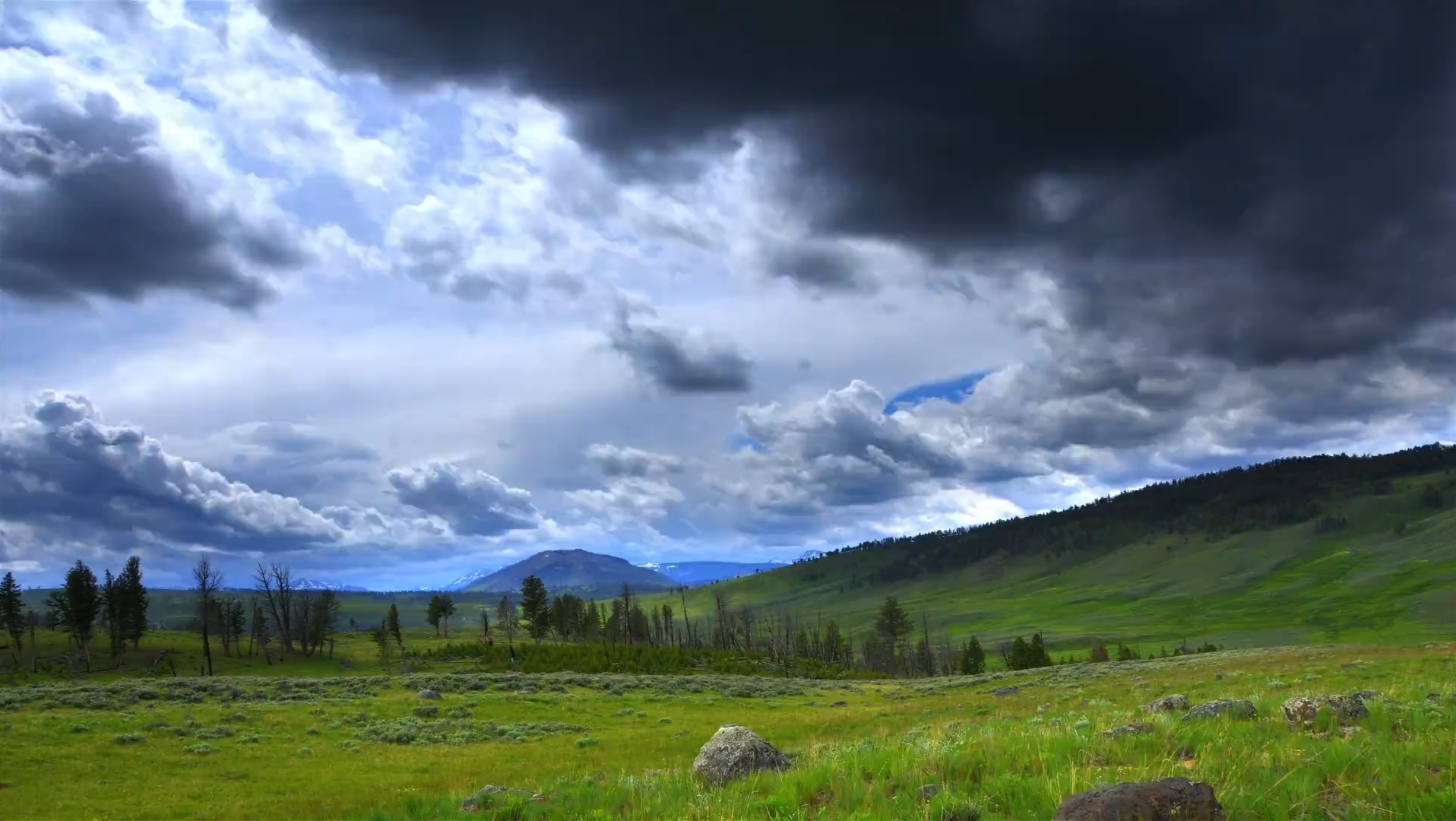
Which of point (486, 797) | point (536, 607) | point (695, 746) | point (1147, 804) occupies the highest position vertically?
point (1147, 804)

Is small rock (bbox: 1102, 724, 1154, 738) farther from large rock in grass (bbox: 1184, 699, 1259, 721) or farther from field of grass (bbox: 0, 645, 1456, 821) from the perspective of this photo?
large rock in grass (bbox: 1184, 699, 1259, 721)

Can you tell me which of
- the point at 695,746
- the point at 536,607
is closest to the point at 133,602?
the point at 536,607

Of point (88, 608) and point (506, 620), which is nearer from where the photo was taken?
point (88, 608)

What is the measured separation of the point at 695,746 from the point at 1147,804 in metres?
27.9

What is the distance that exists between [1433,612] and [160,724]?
869 ft

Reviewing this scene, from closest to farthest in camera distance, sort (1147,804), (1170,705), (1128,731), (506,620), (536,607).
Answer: (1147,804)
(1128,731)
(1170,705)
(536,607)
(506,620)

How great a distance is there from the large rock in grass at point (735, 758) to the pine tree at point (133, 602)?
134440 mm

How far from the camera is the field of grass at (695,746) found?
8.80 m

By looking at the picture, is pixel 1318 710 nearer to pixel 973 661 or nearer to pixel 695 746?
pixel 695 746

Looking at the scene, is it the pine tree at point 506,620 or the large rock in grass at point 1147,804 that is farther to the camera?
the pine tree at point 506,620

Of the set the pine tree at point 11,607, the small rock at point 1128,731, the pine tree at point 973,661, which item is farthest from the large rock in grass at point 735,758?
the pine tree at point 11,607

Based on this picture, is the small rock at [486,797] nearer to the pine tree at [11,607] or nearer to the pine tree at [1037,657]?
the pine tree at [1037,657]

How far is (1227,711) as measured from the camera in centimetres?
1330

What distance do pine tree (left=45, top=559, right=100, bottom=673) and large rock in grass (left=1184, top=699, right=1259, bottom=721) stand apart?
132155 mm
